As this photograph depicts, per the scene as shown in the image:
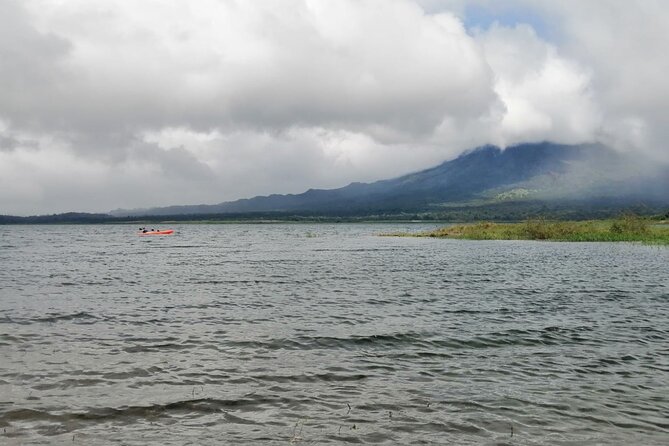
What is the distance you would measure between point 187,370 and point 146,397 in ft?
8.42

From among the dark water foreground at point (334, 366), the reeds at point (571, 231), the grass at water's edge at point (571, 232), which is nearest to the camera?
the dark water foreground at point (334, 366)

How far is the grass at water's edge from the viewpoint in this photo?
326ft

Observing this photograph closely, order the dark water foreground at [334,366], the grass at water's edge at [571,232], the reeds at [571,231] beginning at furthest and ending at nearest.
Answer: the reeds at [571,231], the grass at water's edge at [571,232], the dark water foreground at [334,366]

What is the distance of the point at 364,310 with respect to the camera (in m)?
28.6

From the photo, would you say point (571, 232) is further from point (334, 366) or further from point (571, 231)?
point (334, 366)

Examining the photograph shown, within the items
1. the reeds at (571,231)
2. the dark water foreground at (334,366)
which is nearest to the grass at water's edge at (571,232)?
the reeds at (571,231)

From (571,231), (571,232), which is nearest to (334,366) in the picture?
(571,232)

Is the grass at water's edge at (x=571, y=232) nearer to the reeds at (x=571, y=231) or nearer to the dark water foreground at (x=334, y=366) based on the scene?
the reeds at (x=571, y=231)

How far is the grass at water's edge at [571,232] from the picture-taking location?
9944cm

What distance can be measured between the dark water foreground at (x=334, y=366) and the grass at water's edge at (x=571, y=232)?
6990 cm

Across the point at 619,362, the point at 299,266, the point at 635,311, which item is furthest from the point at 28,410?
the point at 299,266

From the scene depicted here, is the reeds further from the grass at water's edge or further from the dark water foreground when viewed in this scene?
the dark water foreground

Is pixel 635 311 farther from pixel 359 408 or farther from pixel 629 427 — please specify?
pixel 359 408

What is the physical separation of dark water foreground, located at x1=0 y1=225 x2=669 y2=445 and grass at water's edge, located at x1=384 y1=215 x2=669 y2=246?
69.9m
